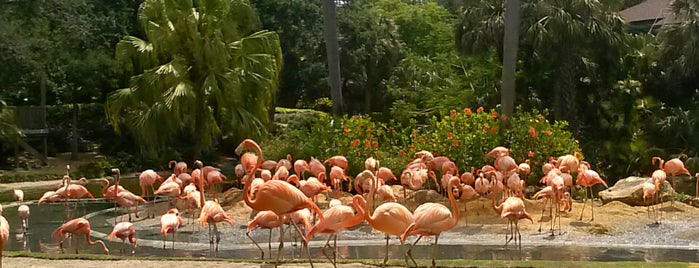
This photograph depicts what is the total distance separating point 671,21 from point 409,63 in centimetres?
1343

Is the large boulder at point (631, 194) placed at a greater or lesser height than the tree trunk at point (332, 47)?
lesser

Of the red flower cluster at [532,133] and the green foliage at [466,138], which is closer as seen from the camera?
the red flower cluster at [532,133]

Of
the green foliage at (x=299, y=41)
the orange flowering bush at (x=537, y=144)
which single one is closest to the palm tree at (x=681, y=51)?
the orange flowering bush at (x=537, y=144)

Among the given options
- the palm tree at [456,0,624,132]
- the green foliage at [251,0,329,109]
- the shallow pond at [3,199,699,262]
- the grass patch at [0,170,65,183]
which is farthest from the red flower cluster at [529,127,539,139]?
the green foliage at [251,0,329,109]

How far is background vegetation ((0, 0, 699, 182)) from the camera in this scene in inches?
719

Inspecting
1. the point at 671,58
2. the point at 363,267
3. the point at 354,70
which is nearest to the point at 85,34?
the point at 354,70

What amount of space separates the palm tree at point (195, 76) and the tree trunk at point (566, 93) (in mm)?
8200

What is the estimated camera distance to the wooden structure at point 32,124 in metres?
25.6

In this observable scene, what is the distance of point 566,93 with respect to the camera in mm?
22531

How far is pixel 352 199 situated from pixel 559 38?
1410 cm

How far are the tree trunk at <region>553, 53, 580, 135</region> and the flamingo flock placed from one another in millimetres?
6329

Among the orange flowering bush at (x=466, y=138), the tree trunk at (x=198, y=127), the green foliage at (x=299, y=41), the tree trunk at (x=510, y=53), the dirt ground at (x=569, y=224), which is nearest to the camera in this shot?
the dirt ground at (x=569, y=224)

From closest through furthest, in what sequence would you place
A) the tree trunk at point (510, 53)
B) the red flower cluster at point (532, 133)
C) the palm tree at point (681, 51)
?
the red flower cluster at point (532, 133) < the tree trunk at point (510, 53) < the palm tree at point (681, 51)

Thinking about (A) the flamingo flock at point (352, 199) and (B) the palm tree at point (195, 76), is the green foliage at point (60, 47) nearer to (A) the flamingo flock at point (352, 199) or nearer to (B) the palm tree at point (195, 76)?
(B) the palm tree at point (195, 76)
